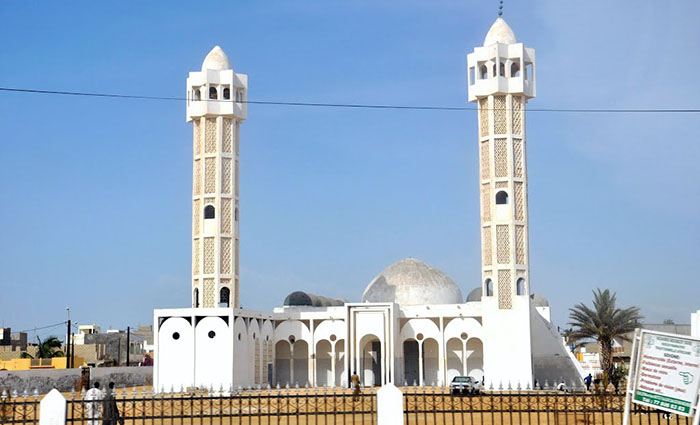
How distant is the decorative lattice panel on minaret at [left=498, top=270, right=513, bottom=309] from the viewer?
3528cm

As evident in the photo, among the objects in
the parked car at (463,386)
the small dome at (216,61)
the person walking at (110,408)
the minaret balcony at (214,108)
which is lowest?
the parked car at (463,386)

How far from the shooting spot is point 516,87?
36.3m

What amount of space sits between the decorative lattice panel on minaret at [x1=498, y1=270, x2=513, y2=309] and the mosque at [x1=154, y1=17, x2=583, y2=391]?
0.05 m

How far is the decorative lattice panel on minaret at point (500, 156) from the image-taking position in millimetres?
36281

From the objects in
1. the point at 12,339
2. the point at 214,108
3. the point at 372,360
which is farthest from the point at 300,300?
the point at 12,339

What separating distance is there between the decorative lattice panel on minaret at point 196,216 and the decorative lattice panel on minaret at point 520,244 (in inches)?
512

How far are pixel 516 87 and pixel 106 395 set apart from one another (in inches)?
990

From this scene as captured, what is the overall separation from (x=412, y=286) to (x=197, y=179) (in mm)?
10843

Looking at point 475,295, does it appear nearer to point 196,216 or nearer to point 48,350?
point 196,216

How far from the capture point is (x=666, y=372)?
10.8 m

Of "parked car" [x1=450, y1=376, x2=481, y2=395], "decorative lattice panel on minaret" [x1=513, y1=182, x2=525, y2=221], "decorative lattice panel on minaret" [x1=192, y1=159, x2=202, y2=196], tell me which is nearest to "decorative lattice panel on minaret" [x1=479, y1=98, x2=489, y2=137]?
"decorative lattice panel on minaret" [x1=513, y1=182, x2=525, y2=221]

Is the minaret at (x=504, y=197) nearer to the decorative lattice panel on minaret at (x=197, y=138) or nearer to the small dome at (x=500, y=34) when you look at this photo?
the small dome at (x=500, y=34)

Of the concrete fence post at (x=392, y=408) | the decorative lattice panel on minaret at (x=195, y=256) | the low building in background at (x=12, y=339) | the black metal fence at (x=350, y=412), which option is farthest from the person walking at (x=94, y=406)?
the low building in background at (x=12, y=339)

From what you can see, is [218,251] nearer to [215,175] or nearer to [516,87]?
[215,175]
